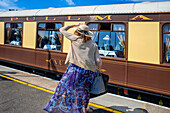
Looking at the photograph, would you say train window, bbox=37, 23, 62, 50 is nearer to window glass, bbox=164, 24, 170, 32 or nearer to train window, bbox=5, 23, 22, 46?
train window, bbox=5, 23, 22, 46

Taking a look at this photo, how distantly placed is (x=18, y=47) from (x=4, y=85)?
2.60m

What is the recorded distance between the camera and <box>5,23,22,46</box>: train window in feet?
22.8

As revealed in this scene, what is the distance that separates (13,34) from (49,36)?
94.0 inches

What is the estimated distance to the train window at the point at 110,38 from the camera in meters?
4.42

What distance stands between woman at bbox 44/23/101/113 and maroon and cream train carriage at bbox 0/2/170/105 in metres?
1.90

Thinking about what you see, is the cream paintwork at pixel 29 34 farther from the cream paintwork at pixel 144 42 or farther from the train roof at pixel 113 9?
the cream paintwork at pixel 144 42

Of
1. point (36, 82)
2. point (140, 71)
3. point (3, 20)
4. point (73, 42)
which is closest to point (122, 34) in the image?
point (140, 71)

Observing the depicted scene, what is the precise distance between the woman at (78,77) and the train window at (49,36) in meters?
3.10

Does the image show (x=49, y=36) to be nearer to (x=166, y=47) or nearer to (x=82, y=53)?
(x=82, y=53)

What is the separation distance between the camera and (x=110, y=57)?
459cm

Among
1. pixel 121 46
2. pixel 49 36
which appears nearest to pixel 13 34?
pixel 49 36

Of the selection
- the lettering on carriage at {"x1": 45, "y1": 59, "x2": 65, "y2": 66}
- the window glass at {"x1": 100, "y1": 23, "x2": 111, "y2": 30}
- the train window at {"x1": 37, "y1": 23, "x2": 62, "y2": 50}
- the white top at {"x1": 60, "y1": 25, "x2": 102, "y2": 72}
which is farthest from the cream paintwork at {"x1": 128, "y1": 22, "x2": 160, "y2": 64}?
the train window at {"x1": 37, "y1": 23, "x2": 62, "y2": 50}

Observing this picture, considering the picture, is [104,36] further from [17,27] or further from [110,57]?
[17,27]

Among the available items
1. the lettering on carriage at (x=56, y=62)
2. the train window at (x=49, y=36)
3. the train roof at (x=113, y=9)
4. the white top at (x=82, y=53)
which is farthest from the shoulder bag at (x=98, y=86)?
the train window at (x=49, y=36)
